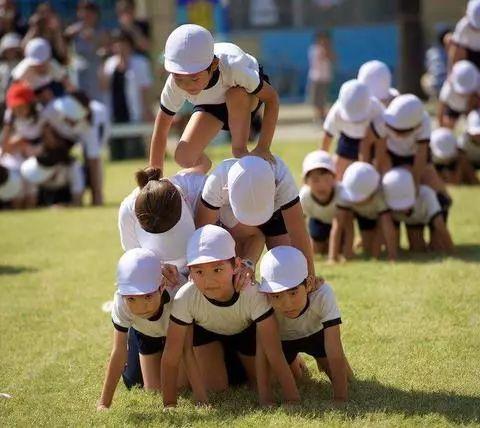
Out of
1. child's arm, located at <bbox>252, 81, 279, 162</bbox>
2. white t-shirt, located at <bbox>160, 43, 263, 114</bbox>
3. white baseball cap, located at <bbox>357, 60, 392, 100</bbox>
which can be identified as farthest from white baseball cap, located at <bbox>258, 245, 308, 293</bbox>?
white baseball cap, located at <bbox>357, 60, 392, 100</bbox>

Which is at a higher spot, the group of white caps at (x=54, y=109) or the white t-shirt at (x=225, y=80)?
the white t-shirt at (x=225, y=80)

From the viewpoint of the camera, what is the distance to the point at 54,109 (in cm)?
1065

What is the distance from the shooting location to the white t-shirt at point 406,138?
24.9 feet

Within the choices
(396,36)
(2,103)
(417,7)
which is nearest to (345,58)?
(396,36)

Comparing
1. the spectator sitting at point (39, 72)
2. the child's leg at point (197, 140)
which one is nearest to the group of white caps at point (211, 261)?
the child's leg at point (197, 140)

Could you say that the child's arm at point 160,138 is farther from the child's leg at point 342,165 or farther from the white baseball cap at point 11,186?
the white baseball cap at point 11,186

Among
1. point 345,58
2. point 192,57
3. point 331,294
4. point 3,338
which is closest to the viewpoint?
point 331,294

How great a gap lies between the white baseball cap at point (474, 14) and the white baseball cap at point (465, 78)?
1.26 feet

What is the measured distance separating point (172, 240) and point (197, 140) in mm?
916

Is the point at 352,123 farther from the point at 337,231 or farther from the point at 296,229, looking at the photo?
the point at 296,229

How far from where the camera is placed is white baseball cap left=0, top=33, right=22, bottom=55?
1300 cm

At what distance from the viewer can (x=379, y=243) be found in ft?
25.4

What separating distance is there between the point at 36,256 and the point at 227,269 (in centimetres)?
441

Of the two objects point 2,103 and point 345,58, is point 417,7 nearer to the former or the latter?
point 345,58
